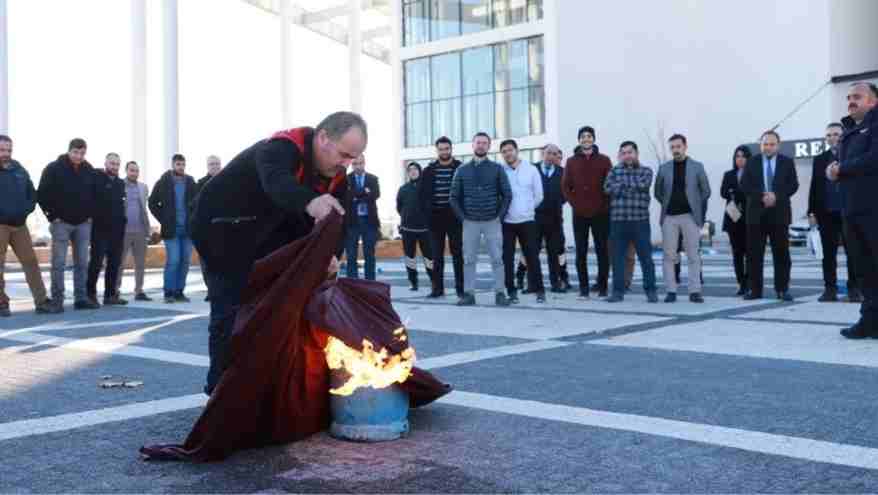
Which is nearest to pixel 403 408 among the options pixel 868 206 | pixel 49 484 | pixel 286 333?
pixel 286 333

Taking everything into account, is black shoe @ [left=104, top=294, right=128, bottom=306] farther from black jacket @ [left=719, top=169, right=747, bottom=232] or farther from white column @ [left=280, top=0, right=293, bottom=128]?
white column @ [left=280, top=0, right=293, bottom=128]

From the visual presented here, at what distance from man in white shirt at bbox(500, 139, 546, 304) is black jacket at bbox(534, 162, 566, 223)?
1.12 meters

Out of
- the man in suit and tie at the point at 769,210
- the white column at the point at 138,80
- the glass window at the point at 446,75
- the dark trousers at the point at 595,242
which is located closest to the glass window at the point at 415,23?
the glass window at the point at 446,75

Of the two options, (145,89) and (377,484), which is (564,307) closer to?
(377,484)

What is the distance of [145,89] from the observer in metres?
36.6

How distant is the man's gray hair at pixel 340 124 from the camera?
4121mm

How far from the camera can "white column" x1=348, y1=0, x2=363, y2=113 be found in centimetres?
4378

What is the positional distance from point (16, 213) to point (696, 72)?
31388 mm

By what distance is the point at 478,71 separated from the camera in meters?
39.8

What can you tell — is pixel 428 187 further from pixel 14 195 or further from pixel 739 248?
pixel 14 195

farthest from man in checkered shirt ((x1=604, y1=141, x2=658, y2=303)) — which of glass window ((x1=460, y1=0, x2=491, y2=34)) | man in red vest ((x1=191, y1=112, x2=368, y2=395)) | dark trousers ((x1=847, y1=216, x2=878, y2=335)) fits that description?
glass window ((x1=460, y1=0, x2=491, y2=34))

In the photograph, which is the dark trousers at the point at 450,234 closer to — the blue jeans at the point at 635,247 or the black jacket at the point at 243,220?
the blue jeans at the point at 635,247

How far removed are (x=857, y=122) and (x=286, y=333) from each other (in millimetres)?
5607

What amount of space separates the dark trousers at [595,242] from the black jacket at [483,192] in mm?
1313
